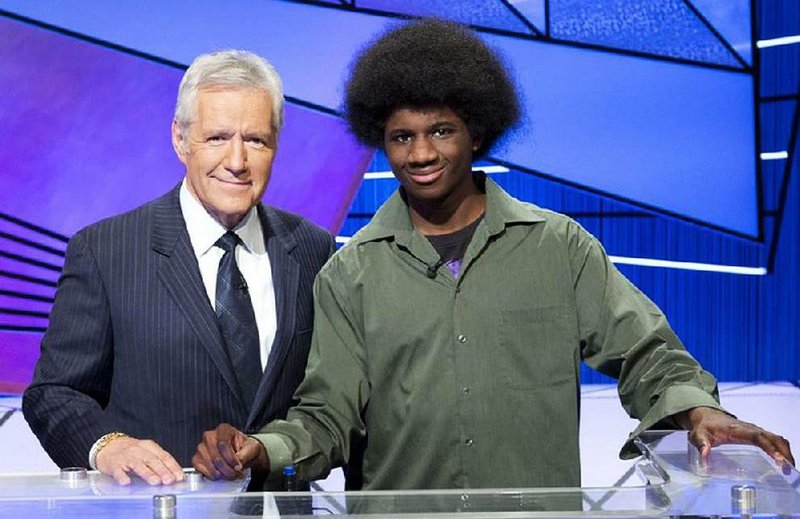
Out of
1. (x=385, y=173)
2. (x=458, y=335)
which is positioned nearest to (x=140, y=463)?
(x=458, y=335)

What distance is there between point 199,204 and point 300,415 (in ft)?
1.49

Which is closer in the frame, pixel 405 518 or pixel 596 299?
pixel 405 518

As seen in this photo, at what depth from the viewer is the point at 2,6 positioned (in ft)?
19.5

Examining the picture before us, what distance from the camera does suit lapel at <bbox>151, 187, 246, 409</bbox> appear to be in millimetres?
2289

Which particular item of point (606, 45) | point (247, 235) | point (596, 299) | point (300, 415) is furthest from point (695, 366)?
point (606, 45)

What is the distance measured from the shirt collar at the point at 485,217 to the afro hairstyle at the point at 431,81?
17 cm

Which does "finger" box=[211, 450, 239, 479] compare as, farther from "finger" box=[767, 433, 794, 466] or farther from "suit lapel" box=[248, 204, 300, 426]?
"finger" box=[767, 433, 794, 466]

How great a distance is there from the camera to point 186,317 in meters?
2.30

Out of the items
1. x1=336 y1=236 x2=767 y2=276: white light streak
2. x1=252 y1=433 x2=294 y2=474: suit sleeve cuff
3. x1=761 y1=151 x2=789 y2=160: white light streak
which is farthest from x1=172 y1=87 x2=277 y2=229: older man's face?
x1=761 y1=151 x2=789 y2=160: white light streak

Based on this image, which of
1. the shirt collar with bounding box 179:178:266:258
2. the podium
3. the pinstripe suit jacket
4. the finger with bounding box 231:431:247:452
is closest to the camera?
the podium

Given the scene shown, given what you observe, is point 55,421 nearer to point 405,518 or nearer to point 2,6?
point 405,518

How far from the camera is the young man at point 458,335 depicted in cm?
234

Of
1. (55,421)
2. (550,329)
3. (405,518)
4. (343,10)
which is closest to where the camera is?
(405,518)

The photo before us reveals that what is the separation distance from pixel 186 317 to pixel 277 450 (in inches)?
13.5
